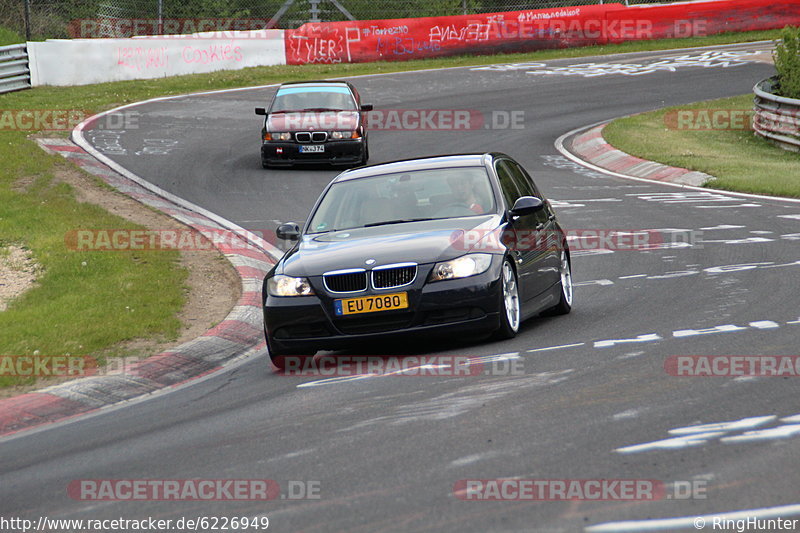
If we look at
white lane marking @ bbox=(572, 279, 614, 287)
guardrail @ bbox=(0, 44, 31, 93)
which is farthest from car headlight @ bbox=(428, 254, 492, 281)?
guardrail @ bbox=(0, 44, 31, 93)

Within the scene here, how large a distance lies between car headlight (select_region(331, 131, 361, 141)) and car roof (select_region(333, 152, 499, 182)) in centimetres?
1221

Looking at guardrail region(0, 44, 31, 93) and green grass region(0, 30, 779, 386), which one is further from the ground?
guardrail region(0, 44, 31, 93)

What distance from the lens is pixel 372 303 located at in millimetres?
8500

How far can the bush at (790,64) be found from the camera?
26.2 meters

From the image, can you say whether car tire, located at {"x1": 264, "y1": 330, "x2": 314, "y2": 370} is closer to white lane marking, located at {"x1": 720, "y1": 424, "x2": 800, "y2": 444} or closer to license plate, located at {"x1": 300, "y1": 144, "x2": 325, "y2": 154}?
white lane marking, located at {"x1": 720, "y1": 424, "x2": 800, "y2": 444}

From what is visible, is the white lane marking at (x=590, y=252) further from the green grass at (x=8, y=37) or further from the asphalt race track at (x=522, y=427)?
the green grass at (x=8, y=37)

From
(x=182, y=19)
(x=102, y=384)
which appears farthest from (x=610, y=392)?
(x=182, y=19)

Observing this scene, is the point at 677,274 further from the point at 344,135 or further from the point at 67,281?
the point at 344,135

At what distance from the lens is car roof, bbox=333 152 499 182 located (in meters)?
10.2

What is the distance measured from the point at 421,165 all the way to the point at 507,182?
0.76 metres

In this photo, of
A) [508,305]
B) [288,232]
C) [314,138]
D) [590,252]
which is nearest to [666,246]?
[590,252]

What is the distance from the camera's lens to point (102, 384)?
29.0 ft

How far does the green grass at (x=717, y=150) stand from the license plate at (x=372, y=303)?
11.4 metres

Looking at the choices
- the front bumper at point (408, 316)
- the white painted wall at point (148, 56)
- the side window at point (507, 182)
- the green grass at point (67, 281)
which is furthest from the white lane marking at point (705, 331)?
the white painted wall at point (148, 56)
